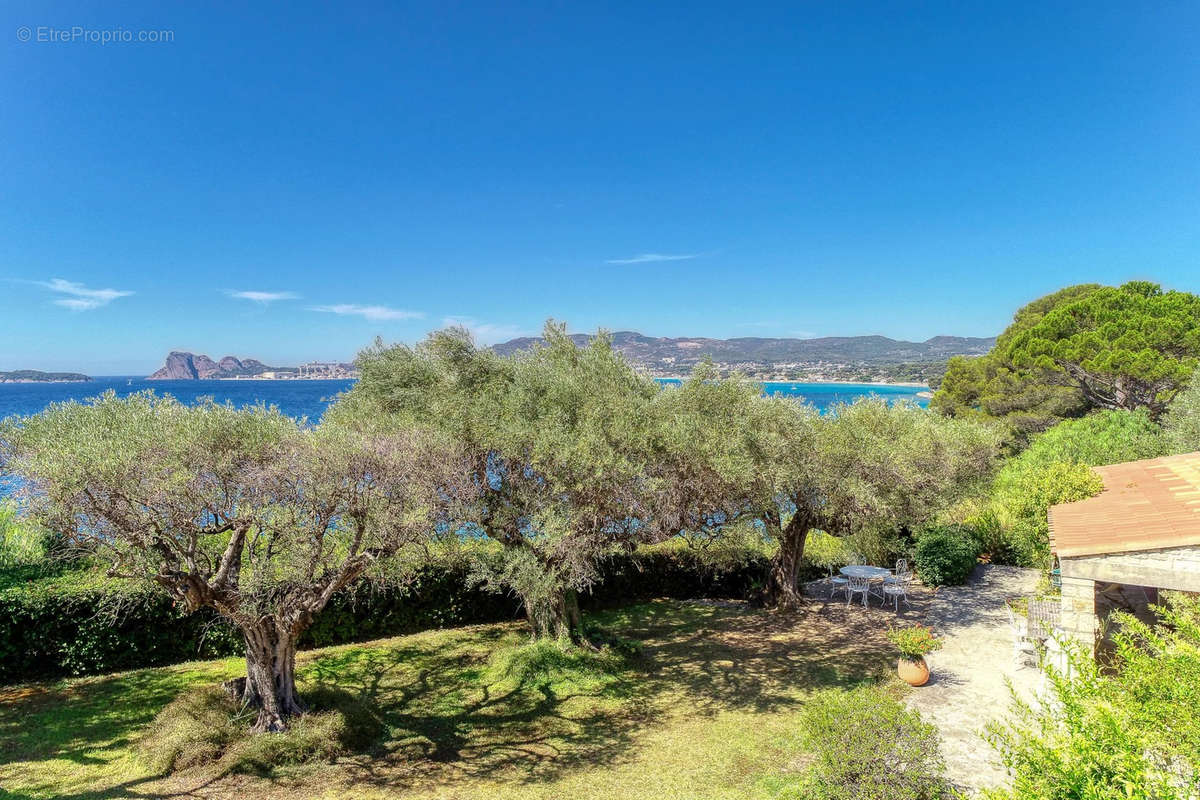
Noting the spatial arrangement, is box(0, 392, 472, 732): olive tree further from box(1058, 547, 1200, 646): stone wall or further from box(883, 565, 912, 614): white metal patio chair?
box(883, 565, 912, 614): white metal patio chair

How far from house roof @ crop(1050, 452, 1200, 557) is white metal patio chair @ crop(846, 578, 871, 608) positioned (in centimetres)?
500

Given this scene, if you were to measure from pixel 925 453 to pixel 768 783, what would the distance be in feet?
30.6

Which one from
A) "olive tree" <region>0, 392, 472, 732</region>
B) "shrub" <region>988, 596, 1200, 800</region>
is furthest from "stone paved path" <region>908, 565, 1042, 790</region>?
"olive tree" <region>0, 392, 472, 732</region>

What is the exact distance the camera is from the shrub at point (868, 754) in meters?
6.16

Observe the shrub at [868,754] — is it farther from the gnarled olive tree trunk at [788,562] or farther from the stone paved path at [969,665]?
the gnarled olive tree trunk at [788,562]

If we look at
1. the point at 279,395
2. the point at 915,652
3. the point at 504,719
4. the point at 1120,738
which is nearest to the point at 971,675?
the point at 915,652

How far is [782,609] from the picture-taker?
16.2 meters

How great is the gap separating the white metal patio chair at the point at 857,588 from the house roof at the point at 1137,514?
5.00m

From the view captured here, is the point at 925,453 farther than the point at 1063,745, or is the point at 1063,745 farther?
the point at 925,453

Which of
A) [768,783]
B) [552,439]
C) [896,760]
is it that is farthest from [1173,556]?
[552,439]

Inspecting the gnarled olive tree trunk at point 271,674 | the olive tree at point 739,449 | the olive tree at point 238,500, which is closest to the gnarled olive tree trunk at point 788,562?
the olive tree at point 739,449

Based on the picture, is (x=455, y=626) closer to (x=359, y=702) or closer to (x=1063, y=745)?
(x=359, y=702)

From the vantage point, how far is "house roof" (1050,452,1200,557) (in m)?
9.54

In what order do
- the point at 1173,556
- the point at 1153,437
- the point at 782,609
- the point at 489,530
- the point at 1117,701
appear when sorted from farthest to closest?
the point at 1153,437 < the point at 782,609 < the point at 489,530 < the point at 1173,556 < the point at 1117,701
